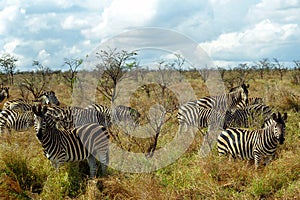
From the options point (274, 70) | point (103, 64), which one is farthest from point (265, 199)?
point (274, 70)

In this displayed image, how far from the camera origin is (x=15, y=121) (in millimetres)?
10664

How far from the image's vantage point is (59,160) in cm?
663

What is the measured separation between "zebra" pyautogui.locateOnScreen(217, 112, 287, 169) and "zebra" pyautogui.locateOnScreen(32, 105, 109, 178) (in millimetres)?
2286

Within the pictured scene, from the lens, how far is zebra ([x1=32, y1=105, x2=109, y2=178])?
6637mm

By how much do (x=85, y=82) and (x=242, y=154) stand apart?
612 inches

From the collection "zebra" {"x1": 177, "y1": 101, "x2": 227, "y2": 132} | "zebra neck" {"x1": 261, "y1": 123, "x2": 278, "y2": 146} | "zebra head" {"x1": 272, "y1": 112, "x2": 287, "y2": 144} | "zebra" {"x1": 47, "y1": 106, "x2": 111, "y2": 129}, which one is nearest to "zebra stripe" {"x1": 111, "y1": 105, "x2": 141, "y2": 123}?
"zebra" {"x1": 47, "y1": 106, "x2": 111, "y2": 129}

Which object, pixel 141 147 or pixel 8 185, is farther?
pixel 141 147

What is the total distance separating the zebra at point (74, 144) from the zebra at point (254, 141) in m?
2.29

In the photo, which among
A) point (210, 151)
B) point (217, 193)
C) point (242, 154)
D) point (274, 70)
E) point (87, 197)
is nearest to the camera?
point (217, 193)

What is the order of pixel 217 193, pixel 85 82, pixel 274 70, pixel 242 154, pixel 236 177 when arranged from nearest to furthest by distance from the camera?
pixel 217 193 → pixel 236 177 → pixel 242 154 → pixel 85 82 → pixel 274 70

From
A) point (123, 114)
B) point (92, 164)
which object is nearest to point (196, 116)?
point (123, 114)

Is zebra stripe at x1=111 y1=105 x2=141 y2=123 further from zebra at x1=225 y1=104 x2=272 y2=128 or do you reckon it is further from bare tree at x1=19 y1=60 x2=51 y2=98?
bare tree at x1=19 y1=60 x2=51 y2=98

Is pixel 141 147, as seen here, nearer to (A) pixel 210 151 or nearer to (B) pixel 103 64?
(A) pixel 210 151

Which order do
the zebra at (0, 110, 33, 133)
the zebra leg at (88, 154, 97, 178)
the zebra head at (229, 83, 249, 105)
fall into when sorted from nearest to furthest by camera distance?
the zebra leg at (88, 154, 97, 178)
the zebra at (0, 110, 33, 133)
the zebra head at (229, 83, 249, 105)
